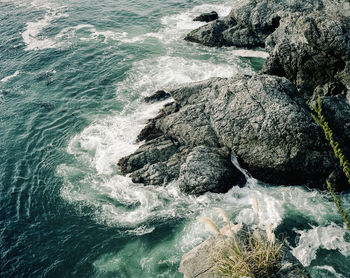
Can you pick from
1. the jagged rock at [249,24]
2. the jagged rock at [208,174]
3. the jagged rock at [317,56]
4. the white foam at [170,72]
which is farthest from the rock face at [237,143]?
the jagged rock at [249,24]

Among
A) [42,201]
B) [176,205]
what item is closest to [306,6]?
[176,205]

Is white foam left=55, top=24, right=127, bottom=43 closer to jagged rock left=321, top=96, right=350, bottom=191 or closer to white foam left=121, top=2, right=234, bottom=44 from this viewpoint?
white foam left=121, top=2, right=234, bottom=44

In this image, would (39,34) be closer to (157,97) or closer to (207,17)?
(207,17)

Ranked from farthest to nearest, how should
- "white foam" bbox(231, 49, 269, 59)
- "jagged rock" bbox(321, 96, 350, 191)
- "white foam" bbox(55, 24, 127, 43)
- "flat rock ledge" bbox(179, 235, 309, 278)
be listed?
"white foam" bbox(55, 24, 127, 43)
"white foam" bbox(231, 49, 269, 59)
"jagged rock" bbox(321, 96, 350, 191)
"flat rock ledge" bbox(179, 235, 309, 278)

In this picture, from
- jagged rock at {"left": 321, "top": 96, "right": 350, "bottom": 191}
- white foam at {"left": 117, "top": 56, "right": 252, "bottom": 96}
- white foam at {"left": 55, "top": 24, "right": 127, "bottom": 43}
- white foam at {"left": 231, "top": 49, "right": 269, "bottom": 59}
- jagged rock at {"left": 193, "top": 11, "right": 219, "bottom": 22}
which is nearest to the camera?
jagged rock at {"left": 321, "top": 96, "right": 350, "bottom": 191}

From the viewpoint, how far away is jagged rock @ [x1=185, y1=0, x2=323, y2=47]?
24.8 meters

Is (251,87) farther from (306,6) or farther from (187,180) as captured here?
(306,6)

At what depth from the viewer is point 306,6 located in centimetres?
2441

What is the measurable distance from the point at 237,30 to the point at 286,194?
1871 cm

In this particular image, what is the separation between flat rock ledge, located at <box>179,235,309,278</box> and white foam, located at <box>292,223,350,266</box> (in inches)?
167

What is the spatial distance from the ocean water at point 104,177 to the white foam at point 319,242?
0.04 meters

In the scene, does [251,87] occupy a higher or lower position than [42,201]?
higher

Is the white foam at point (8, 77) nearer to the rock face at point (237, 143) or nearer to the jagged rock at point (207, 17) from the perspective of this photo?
the rock face at point (237, 143)

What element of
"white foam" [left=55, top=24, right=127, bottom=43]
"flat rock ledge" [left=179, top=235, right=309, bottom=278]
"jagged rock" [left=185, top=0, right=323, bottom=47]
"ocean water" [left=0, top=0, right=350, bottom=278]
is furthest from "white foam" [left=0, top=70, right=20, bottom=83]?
"flat rock ledge" [left=179, top=235, right=309, bottom=278]
